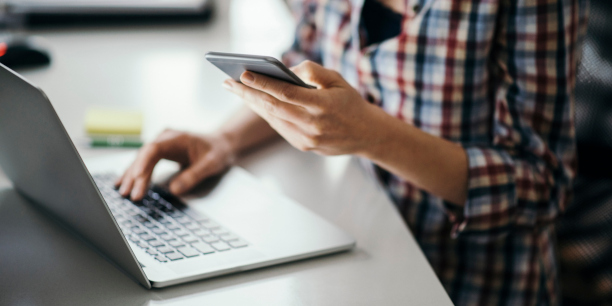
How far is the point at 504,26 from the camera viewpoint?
0.65 m

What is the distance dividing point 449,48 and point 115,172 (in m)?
0.46

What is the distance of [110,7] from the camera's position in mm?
1395

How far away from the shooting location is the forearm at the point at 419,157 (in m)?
0.58

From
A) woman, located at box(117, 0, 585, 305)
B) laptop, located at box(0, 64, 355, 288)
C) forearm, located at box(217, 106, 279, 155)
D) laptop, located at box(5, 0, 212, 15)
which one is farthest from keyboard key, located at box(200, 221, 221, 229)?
laptop, located at box(5, 0, 212, 15)

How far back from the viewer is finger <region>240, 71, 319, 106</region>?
474mm

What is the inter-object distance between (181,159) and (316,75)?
257 millimetres

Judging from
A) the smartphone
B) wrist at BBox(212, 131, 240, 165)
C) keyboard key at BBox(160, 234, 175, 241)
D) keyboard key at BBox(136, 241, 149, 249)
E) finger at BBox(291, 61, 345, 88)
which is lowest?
wrist at BBox(212, 131, 240, 165)

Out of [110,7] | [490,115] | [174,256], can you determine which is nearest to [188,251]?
[174,256]

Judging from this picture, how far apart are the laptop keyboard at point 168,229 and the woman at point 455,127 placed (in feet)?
0.10

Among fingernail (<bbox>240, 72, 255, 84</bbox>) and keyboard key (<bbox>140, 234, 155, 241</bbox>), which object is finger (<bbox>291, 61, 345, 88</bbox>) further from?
keyboard key (<bbox>140, 234, 155, 241</bbox>)

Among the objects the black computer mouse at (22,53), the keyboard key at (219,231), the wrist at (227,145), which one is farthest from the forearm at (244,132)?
the black computer mouse at (22,53)

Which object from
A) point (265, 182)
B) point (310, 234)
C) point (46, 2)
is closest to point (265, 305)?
point (310, 234)

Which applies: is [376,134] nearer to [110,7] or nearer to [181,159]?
[181,159]

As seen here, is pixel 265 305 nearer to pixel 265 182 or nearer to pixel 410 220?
pixel 265 182
